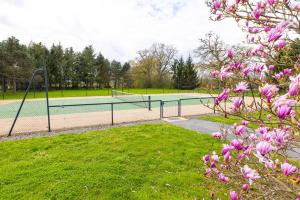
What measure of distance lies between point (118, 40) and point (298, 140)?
98.1 ft

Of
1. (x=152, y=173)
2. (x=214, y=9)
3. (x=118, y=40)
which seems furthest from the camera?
(x=118, y=40)

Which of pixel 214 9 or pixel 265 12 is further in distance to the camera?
pixel 214 9

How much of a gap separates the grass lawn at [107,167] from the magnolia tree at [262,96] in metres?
1.31

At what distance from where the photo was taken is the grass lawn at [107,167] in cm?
288

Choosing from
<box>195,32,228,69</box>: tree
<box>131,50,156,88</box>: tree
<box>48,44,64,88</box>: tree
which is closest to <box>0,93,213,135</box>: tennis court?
<box>195,32,228,69</box>: tree

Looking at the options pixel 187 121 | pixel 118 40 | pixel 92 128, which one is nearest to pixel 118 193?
pixel 92 128

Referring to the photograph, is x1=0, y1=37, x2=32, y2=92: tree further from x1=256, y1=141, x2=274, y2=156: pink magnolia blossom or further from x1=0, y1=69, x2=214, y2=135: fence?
x1=256, y1=141, x2=274, y2=156: pink magnolia blossom

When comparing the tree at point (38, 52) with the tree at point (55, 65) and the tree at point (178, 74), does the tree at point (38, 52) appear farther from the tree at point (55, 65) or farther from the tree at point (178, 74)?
the tree at point (178, 74)

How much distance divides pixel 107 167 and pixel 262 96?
3211 mm

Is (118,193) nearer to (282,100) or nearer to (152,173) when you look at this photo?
(152,173)

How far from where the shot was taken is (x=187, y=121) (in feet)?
26.7

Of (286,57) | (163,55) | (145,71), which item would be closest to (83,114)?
(286,57)

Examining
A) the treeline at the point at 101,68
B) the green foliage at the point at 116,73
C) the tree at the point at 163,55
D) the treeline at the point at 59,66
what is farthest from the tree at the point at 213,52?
the green foliage at the point at 116,73

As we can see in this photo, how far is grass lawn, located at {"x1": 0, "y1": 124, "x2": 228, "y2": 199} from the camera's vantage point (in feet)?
9.45
